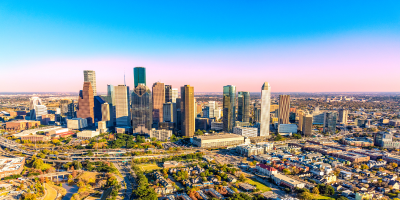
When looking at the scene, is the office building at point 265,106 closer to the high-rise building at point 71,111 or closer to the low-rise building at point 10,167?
the low-rise building at point 10,167

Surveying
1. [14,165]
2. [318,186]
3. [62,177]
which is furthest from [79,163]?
[318,186]

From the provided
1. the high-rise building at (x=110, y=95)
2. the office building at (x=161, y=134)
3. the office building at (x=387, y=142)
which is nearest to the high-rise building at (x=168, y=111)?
the office building at (x=161, y=134)

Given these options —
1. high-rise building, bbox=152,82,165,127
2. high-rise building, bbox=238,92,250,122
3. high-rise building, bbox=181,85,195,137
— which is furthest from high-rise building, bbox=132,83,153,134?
high-rise building, bbox=238,92,250,122

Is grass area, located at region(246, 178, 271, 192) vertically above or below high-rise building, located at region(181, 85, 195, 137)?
below

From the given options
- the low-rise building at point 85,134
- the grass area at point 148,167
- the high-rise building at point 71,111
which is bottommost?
the grass area at point 148,167

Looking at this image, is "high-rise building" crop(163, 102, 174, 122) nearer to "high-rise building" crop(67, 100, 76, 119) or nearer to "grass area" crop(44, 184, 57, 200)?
"high-rise building" crop(67, 100, 76, 119)

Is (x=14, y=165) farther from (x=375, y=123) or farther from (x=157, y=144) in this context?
(x=375, y=123)

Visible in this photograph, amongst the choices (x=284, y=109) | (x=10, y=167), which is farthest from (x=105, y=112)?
(x=284, y=109)
